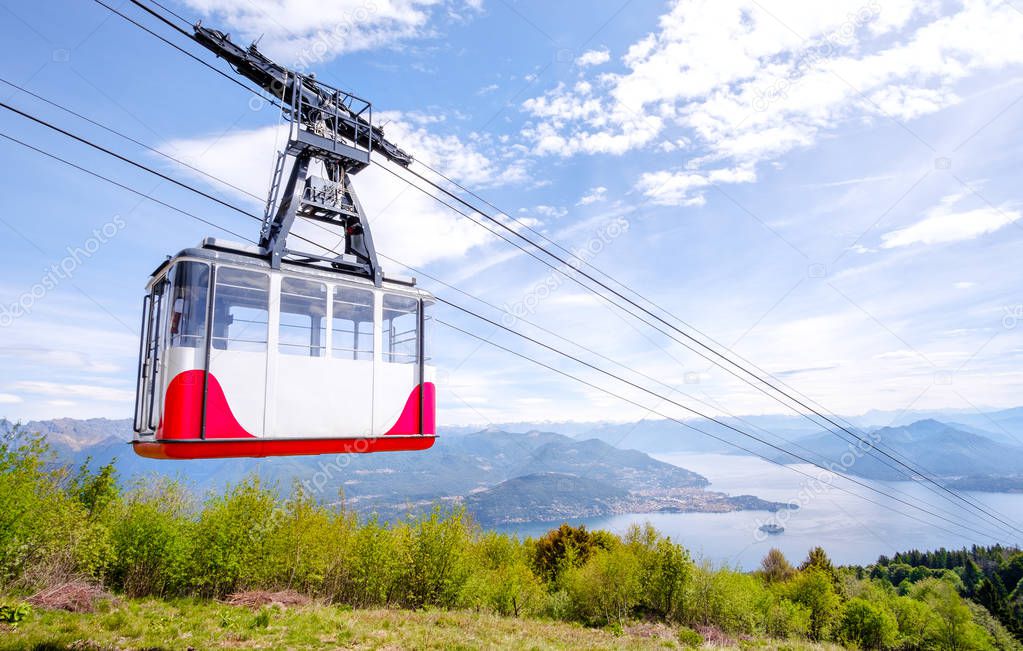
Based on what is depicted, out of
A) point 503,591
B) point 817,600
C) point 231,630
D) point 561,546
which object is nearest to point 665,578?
point 503,591

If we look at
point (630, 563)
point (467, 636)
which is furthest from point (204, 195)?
point (630, 563)

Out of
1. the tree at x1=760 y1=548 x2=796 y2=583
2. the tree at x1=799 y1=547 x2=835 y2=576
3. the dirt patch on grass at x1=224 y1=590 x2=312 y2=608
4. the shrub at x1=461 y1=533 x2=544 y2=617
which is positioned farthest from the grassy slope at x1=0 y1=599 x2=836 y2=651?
the tree at x1=760 y1=548 x2=796 y2=583

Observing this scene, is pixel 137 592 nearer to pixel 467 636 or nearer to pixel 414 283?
pixel 467 636

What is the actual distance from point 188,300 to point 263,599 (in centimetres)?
2477

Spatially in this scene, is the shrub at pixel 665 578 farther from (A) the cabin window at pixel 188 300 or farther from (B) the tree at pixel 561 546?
(A) the cabin window at pixel 188 300

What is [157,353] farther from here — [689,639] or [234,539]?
[689,639]

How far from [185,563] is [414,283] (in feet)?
89.4

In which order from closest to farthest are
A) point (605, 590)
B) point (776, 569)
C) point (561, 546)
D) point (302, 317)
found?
point (302, 317) < point (605, 590) < point (561, 546) < point (776, 569)

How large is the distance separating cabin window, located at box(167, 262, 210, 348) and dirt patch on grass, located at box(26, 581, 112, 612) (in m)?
20.1

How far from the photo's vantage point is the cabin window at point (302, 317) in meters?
8.37

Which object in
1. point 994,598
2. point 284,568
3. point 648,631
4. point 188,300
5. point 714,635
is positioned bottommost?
point 994,598

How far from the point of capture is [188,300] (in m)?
7.86

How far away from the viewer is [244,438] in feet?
25.4

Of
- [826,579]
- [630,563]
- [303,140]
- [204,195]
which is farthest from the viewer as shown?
[826,579]
